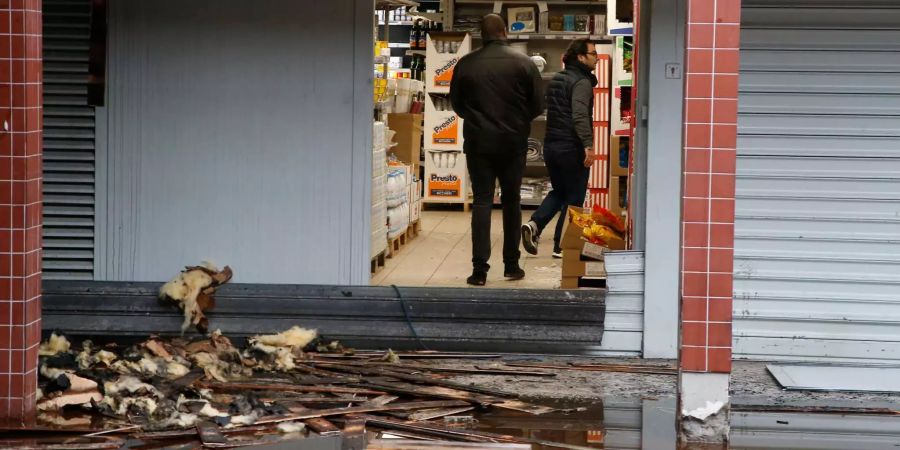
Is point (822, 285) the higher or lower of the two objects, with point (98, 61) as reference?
lower

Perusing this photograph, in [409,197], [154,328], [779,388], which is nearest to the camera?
[779,388]

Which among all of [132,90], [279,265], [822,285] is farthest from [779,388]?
[132,90]

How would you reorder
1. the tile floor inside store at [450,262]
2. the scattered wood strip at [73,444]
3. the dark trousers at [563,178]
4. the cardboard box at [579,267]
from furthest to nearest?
the dark trousers at [563,178] < the tile floor inside store at [450,262] < the cardboard box at [579,267] < the scattered wood strip at [73,444]

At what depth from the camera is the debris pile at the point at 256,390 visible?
7043 millimetres

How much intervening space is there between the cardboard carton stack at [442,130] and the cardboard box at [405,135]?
9.00 feet

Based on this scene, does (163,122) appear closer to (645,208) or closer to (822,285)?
(645,208)

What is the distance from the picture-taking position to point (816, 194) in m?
9.27

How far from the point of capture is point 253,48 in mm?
9492

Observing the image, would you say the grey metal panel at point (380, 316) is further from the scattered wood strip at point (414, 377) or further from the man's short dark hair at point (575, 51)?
the man's short dark hair at point (575, 51)

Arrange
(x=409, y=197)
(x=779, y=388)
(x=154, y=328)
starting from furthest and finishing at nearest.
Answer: (x=409, y=197) < (x=154, y=328) < (x=779, y=388)

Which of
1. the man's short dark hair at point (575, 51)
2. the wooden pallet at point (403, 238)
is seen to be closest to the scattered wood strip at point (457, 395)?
the wooden pallet at point (403, 238)

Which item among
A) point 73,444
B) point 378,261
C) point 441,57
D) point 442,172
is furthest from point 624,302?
point 441,57

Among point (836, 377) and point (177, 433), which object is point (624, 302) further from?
point (177, 433)

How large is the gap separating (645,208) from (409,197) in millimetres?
4731
